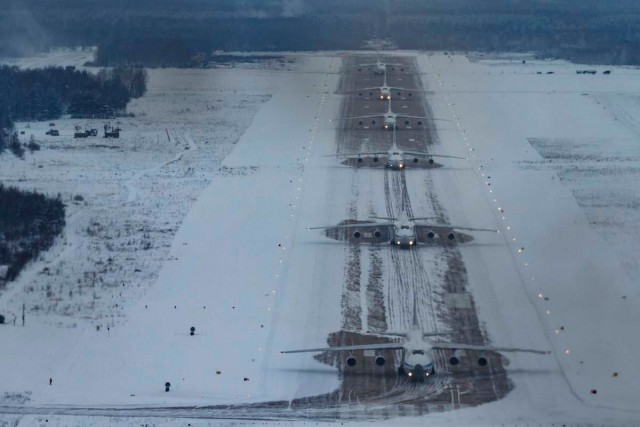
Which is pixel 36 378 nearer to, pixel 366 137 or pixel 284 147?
pixel 284 147

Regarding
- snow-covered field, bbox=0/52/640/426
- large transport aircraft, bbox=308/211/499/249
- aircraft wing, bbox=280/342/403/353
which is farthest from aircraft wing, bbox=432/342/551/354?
large transport aircraft, bbox=308/211/499/249

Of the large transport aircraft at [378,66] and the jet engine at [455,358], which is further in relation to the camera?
the large transport aircraft at [378,66]

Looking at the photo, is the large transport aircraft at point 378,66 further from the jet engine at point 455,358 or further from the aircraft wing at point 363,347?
the aircraft wing at point 363,347

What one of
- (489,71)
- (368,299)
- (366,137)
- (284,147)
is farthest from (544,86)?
(368,299)

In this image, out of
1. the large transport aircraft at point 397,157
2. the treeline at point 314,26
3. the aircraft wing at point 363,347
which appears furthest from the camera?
the treeline at point 314,26

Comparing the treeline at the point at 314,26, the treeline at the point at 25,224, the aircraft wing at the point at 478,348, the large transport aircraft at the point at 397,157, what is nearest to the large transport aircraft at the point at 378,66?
the treeline at the point at 314,26

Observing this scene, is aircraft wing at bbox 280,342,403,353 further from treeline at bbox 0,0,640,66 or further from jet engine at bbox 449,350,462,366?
→ treeline at bbox 0,0,640,66

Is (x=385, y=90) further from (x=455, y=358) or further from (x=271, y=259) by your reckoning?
(x=455, y=358)
